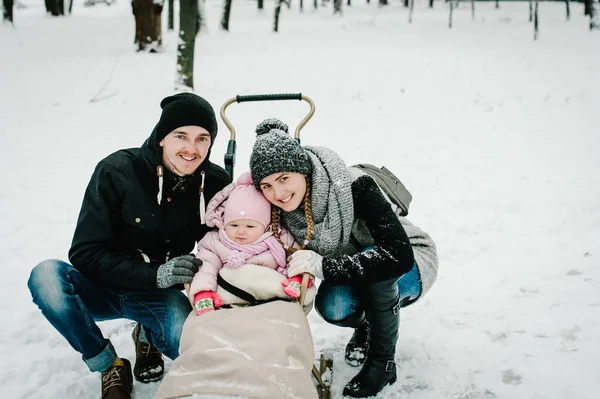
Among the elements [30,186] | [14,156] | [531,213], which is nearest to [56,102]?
[14,156]

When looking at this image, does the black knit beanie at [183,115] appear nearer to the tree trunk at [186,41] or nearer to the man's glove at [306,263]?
the man's glove at [306,263]

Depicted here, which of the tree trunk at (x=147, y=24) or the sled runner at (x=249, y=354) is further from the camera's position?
the tree trunk at (x=147, y=24)

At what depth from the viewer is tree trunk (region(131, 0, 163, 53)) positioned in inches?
466

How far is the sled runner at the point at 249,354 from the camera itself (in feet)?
5.78

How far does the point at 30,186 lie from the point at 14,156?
106 cm

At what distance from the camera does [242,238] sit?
8.47 ft

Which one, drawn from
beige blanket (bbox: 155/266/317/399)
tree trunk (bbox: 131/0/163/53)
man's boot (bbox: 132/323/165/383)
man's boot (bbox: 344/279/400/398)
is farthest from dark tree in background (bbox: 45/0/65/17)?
beige blanket (bbox: 155/266/317/399)

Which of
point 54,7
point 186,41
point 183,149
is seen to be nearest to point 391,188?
point 183,149

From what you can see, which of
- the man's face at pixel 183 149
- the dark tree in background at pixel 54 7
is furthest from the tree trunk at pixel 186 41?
the dark tree in background at pixel 54 7

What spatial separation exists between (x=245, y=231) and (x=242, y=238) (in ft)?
0.14

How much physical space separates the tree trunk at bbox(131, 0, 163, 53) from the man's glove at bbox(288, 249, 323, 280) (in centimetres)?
1088

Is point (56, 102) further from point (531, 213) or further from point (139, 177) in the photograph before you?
point (531, 213)

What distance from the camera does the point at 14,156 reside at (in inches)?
253

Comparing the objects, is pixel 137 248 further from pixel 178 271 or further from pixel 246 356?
pixel 246 356
